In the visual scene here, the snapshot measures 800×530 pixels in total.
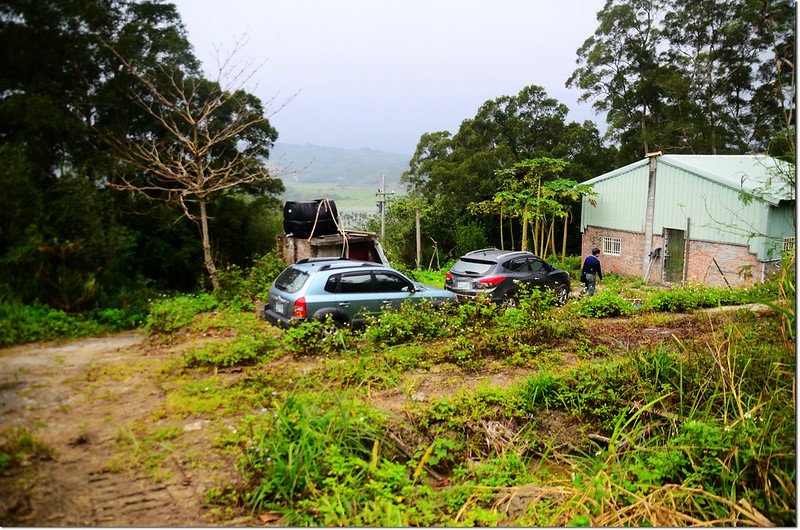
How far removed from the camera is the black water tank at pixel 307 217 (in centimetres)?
291

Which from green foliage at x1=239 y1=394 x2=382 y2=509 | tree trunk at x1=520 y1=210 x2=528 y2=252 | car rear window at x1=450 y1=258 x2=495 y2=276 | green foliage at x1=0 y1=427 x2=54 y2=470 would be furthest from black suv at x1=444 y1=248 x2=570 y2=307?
green foliage at x1=0 y1=427 x2=54 y2=470

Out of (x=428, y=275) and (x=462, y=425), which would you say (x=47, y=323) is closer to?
(x=462, y=425)

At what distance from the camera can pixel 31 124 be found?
2045 millimetres

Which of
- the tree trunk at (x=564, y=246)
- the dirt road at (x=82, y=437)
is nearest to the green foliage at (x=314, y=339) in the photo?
the dirt road at (x=82, y=437)

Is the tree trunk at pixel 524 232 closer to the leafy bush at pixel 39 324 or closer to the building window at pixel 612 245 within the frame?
the building window at pixel 612 245

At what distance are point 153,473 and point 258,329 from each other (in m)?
1.10

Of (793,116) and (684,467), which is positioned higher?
(793,116)

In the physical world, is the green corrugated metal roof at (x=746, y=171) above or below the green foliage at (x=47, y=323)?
above

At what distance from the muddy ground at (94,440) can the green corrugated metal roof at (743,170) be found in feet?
13.0

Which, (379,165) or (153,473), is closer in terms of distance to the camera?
(153,473)

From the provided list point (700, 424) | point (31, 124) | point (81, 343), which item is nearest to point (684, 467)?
point (700, 424)

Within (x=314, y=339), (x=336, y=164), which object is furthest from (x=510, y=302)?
(x=336, y=164)

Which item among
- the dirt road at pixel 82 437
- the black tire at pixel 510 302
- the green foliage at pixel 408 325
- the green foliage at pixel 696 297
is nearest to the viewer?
the dirt road at pixel 82 437

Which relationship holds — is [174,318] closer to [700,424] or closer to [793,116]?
[700,424]
